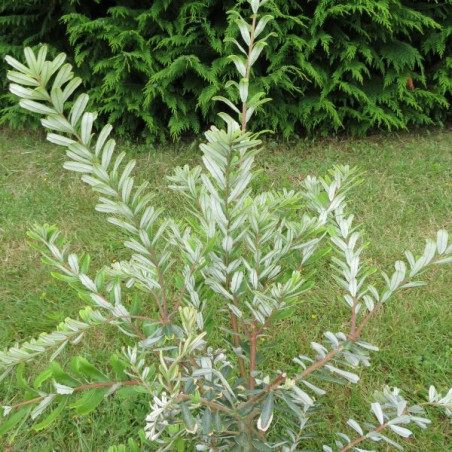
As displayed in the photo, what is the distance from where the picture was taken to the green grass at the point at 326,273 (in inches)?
88.4

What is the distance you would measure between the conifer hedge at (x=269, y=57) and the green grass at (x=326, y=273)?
1.11ft

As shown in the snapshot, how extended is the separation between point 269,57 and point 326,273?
2263 millimetres

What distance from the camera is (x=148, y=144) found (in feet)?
15.9

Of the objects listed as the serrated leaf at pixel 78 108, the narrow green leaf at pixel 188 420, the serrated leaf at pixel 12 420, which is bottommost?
the serrated leaf at pixel 12 420

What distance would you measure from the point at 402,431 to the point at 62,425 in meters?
1.56

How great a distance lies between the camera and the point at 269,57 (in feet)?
14.9

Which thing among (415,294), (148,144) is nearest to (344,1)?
(148,144)

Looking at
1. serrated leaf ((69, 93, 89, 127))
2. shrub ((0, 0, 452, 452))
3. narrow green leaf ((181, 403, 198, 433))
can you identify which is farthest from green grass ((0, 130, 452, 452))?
serrated leaf ((69, 93, 89, 127))

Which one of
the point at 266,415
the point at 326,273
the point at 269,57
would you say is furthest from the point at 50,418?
the point at 269,57

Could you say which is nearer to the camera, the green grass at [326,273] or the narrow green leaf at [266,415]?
the narrow green leaf at [266,415]

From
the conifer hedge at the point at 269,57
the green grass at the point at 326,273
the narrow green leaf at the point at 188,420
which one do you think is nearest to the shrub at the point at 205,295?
the narrow green leaf at the point at 188,420

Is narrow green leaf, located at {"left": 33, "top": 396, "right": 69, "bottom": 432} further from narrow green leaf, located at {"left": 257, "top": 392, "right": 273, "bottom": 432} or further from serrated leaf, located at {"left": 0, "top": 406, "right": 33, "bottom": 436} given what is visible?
narrow green leaf, located at {"left": 257, "top": 392, "right": 273, "bottom": 432}

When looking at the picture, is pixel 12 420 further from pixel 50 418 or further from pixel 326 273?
pixel 326 273

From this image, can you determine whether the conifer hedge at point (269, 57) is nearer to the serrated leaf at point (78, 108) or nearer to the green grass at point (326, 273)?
the green grass at point (326, 273)
